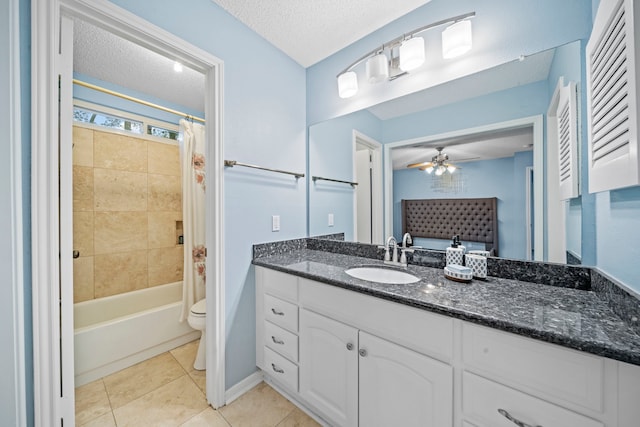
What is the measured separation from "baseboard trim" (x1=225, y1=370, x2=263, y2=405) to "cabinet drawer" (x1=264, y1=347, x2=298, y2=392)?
12 centimetres

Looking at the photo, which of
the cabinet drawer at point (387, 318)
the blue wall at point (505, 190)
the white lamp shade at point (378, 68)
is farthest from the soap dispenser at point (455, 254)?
the white lamp shade at point (378, 68)

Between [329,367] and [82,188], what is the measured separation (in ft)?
8.41

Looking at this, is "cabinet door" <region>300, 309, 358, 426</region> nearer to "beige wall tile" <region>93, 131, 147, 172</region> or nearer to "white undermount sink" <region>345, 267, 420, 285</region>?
"white undermount sink" <region>345, 267, 420, 285</region>

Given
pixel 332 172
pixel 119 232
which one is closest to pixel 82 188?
pixel 119 232

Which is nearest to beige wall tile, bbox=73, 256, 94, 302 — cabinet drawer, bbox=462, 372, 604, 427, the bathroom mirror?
the bathroom mirror

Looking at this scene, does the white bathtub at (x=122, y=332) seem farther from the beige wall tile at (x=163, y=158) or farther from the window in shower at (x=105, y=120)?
the window in shower at (x=105, y=120)

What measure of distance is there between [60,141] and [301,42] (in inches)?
60.8

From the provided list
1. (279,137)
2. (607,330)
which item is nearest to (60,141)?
(279,137)

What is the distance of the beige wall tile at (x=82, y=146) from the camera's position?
6.83 feet

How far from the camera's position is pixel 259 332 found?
64.1 inches

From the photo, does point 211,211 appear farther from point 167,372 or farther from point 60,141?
point 167,372

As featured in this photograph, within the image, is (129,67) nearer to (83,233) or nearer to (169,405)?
(83,233)

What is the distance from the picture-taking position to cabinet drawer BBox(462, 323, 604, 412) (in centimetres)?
61

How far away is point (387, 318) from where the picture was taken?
99cm
